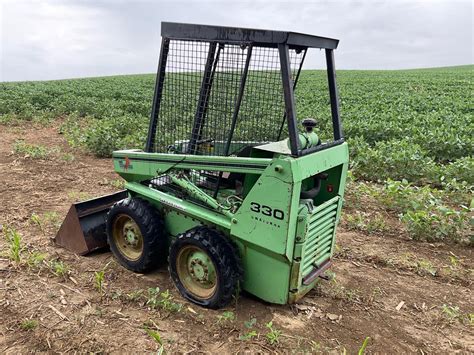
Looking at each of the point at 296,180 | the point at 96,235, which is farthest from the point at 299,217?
the point at 96,235

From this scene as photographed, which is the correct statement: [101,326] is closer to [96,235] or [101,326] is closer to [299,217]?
[96,235]

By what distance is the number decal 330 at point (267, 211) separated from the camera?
11.0 feet

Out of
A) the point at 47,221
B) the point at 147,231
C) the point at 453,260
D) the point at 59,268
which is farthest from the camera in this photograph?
the point at 47,221

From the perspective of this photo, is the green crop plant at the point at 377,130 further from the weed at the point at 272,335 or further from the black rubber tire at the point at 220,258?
the weed at the point at 272,335

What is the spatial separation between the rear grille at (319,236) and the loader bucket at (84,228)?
242 cm

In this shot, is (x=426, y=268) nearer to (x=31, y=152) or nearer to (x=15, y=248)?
(x=15, y=248)

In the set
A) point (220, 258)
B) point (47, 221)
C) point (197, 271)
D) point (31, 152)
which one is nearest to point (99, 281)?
point (197, 271)

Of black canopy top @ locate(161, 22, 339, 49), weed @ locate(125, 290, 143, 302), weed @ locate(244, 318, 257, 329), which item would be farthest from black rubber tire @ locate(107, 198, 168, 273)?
black canopy top @ locate(161, 22, 339, 49)

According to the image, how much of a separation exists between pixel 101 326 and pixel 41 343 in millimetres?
464

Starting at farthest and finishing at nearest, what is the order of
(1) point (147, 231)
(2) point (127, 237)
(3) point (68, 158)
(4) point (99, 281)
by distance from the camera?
(3) point (68, 158)
(2) point (127, 237)
(1) point (147, 231)
(4) point (99, 281)

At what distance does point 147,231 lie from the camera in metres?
4.24

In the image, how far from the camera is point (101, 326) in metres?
3.64

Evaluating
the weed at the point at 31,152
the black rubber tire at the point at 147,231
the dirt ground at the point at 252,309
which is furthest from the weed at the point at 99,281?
the weed at the point at 31,152

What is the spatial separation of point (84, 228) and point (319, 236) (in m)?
2.64
